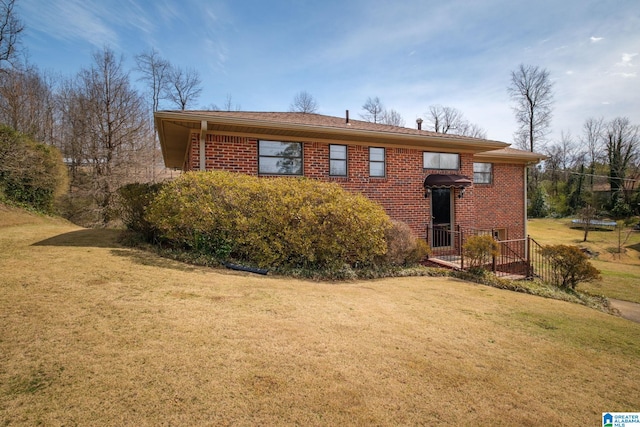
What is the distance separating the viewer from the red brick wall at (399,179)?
8.86 meters

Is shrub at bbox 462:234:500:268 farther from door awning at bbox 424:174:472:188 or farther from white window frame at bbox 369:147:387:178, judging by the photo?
white window frame at bbox 369:147:387:178

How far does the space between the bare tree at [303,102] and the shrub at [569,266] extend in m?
33.8

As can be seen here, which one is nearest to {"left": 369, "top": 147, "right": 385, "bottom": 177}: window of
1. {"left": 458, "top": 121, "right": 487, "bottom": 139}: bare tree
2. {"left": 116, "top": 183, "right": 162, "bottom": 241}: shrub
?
{"left": 116, "top": 183, "right": 162, "bottom": 241}: shrub

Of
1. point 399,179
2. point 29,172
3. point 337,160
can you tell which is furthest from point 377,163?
point 29,172

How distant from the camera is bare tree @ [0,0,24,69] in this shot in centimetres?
1642

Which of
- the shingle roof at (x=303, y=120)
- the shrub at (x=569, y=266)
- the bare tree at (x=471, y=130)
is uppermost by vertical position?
the bare tree at (x=471, y=130)

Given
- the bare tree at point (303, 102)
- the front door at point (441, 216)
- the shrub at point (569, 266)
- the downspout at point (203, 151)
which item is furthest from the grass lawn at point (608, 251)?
the bare tree at point (303, 102)

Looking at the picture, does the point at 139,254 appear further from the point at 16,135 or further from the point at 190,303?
→ the point at 16,135

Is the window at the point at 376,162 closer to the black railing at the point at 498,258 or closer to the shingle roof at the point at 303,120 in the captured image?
the shingle roof at the point at 303,120

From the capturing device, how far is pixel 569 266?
8984 millimetres

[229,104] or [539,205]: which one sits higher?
[229,104]

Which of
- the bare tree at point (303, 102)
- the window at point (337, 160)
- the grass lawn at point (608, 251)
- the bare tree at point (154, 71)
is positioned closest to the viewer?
the window at point (337, 160)

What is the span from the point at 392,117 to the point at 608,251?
89.2 feet

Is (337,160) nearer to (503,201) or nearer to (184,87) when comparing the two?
(503,201)
